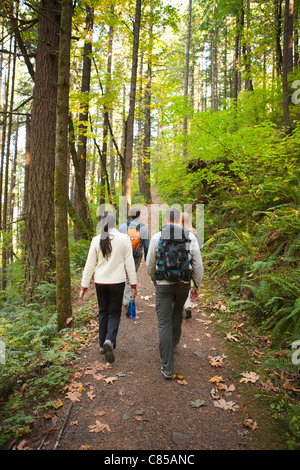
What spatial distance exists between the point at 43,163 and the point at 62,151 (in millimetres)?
2312

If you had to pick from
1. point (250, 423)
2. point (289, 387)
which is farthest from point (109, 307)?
point (289, 387)

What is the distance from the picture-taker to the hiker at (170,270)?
361 centimetres

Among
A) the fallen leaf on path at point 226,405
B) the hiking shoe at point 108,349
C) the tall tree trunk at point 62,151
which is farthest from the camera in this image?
the tall tree trunk at point 62,151

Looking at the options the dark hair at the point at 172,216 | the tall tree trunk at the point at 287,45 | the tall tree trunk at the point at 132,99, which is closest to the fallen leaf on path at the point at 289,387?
the dark hair at the point at 172,216

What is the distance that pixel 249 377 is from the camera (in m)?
3.76

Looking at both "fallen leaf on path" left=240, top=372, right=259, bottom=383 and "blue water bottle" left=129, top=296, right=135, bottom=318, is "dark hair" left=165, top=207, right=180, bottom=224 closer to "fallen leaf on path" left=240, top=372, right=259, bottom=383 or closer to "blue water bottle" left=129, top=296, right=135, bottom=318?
"fallen leaf on path" left=240, top=372, right=259, bottom=383

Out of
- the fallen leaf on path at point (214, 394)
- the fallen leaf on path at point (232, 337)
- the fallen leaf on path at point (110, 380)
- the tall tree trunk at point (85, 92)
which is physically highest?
the tall tree trunk at point (85, 92)

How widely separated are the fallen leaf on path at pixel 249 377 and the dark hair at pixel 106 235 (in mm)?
2695

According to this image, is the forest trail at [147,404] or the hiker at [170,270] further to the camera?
the hiker at [170,270]

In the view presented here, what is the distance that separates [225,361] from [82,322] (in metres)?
3.04

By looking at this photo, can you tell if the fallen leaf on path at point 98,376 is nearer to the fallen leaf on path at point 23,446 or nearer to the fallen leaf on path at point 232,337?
the fallen leaf on path at point 23,446

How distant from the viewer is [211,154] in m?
8.77

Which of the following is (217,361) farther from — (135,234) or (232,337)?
(135,234)
